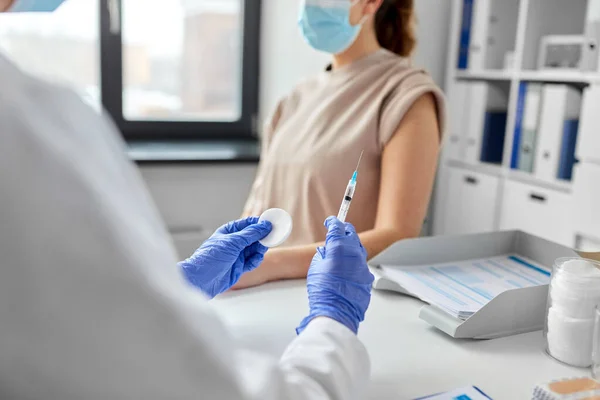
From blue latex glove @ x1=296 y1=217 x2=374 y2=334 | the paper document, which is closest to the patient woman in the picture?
blue latex glove @ x1=296 y1=217 x2=374 y2=334

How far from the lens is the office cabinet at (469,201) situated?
2357 millimetres

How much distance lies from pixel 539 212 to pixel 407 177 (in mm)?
1099

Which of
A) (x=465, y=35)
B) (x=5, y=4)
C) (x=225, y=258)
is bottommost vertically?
(x=225, y=258)

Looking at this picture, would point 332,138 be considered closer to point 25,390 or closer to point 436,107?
point 436,107

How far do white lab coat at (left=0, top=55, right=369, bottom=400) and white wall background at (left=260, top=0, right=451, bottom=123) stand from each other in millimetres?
2057

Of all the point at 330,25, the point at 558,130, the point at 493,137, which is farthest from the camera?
the point at 493,137

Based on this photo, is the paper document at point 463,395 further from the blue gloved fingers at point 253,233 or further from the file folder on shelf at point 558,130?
the file folder on shelf at point 558,130

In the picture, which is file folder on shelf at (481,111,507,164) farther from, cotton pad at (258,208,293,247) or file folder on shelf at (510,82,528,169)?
cotton pad at (258,208,293,247)

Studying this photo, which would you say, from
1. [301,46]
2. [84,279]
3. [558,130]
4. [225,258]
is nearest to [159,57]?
[301,46]

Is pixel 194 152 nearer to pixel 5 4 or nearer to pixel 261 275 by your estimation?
pixel 261 275

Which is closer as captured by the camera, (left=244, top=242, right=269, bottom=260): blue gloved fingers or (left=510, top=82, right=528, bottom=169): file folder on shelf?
(left=244, top=242, right=269, bottom=260): blue gloved fingers

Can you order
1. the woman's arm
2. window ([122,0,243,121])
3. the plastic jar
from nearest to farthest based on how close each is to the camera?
the plastic jar
the woman's arm
window ([122,0,243,121])

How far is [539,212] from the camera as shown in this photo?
6.99 feet

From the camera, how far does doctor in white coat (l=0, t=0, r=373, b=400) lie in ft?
1.21
